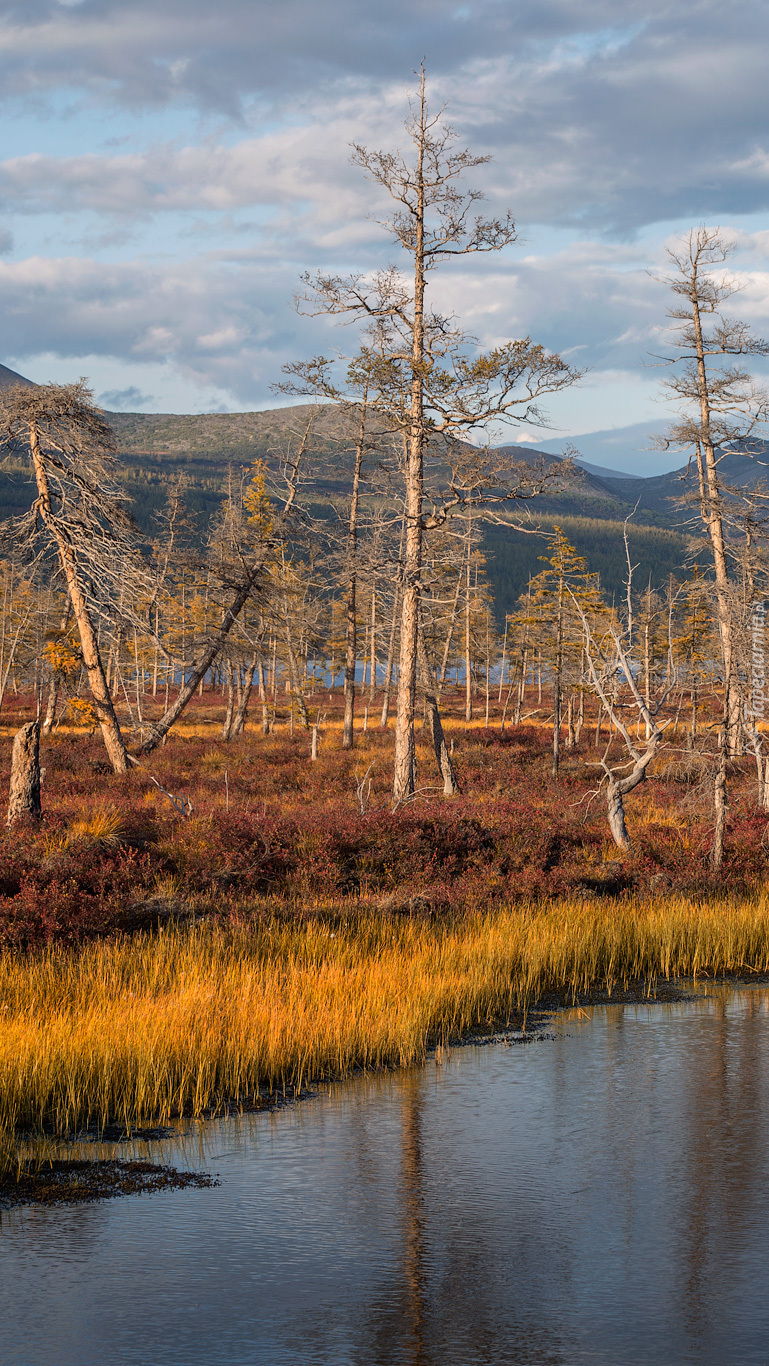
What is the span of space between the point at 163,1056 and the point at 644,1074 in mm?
3741

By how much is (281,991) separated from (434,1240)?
405 centimetres

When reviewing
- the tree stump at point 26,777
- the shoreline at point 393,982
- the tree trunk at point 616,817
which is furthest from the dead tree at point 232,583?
the shoreline at point 393,982

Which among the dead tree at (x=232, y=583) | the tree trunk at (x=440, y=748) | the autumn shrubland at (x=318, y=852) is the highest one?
the dead tree at (x=232, y=583)

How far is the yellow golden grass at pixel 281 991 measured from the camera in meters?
7.12

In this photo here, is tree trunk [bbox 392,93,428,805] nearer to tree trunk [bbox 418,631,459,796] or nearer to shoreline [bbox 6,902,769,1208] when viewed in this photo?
tree trunk [bbox 418,631,459,796]

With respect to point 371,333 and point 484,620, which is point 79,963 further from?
point 484,620

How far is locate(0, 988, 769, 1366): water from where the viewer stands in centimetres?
433

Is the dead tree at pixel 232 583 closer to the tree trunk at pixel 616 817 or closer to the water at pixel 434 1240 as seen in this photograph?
the tree trunk at pixel 616 817

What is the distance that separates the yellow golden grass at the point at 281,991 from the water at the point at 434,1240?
50cm

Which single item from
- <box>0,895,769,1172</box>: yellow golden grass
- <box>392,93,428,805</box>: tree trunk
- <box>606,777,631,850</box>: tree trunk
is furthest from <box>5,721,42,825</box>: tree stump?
<box>606,777,631,850</box>: tree trunk

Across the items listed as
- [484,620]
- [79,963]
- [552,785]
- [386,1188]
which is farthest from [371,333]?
[484,620]

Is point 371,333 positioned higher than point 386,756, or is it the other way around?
point 371,333

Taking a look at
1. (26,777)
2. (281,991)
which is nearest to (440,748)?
(26,777)

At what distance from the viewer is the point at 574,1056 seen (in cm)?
872
